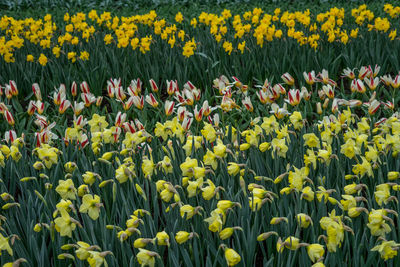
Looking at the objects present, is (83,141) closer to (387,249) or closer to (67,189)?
(67,189)

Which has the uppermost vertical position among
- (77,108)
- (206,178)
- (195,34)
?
(195,34)

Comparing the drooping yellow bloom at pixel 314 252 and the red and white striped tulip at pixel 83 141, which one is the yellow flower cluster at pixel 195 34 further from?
the drooping yellow bloom at pixel 314 252

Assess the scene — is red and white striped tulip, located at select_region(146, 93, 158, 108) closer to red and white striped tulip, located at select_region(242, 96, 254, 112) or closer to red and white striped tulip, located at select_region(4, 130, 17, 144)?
red and white striped tulip, located at select_region(242, 96, 254, 112)

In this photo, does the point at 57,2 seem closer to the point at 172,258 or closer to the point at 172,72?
the point at 172,72

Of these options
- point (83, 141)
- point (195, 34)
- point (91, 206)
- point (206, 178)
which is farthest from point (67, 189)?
point (195, 34)

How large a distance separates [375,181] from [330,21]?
312cm

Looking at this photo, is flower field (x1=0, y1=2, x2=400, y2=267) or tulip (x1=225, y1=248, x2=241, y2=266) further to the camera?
flower field (x1=0, y1=2, x2=400, y2=267)

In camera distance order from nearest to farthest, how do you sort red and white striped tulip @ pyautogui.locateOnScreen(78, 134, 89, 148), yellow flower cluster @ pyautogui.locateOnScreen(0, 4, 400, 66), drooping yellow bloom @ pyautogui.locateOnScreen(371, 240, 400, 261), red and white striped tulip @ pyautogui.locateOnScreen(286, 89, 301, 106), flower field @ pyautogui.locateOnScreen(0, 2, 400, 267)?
1. drooping yellow bloom @ pyautogui.locateOnScreen(371, 240, 400, 261)
2. flower field @ pyautogui.locateOnScreen(0, 2, 400, 267)
3. red and white striped tulip @ pyautogui.locateOnScreen(78, 134, 89, 148)
4. red and white striped tulip @ pyautogui.locateOnScreen(286, 89, 301, 106)
5. yellow flower cluster @ pyautogui.locateOnScreen(0, 4, 400, 66)

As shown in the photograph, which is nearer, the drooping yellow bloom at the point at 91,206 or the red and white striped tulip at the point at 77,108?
the drooping yellow bloom at the point at 91,206

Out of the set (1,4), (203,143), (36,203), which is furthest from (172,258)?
(1,4)

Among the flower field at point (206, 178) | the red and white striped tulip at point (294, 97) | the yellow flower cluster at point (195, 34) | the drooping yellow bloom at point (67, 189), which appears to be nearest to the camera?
the flower field at point (206, 178)

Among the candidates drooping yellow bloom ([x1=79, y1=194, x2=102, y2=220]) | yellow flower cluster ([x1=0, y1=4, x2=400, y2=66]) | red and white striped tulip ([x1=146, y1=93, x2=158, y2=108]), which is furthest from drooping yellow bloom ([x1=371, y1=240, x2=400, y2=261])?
yellow flower cluster ([x1=0, y1=4, x2=400, y2=66])

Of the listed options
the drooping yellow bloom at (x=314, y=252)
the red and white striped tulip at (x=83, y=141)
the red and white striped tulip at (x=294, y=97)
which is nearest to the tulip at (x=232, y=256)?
the drooping yellow bloom at (x=314, y=252)

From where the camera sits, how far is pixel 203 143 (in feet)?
8.29
